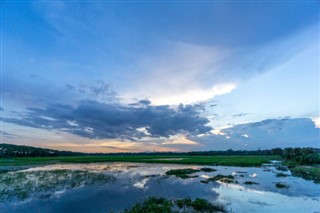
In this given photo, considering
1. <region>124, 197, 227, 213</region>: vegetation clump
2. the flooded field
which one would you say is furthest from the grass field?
<region>124, 197, 227, 213</region>: vegetation clump

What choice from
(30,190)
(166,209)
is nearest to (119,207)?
(166,209)

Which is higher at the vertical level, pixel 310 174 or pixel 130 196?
pixel 310 174

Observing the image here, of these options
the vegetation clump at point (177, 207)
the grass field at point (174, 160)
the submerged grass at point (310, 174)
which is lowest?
the vegetation clump at point (177, 207)

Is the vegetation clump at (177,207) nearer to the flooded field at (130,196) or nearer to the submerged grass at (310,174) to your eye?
the flooded field at (130,196)

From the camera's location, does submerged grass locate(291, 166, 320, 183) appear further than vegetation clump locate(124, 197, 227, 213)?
Yes

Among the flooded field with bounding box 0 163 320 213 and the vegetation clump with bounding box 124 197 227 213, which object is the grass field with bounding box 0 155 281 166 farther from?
the vegetation clump with bounding box 124 197 227 213

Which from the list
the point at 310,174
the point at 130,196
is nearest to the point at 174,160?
the point at 310,174

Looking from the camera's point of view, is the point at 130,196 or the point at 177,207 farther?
the point at 130,196

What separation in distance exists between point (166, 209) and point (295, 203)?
1308 cm

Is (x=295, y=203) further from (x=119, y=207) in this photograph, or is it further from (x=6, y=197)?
(x=6, y=197)

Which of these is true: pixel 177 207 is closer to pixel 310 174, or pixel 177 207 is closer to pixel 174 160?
pixel 310 174

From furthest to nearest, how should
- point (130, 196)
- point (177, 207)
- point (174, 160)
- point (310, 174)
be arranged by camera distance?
point (174, 160) < point (310, 174) < point (130, 196) < point (177, 207)

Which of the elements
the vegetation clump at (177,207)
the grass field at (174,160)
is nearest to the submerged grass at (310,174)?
the grass field at (174,160)

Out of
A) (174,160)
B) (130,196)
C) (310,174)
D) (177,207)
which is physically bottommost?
(177,207)
